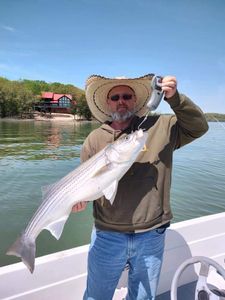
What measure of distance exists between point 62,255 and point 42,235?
4.25 meters

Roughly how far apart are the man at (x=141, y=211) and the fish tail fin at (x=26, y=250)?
0.44 metres

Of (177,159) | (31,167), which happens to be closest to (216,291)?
(31,167)

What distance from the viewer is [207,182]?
14.9m

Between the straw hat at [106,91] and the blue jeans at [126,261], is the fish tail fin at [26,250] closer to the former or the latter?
the blue jeans at [126,261]

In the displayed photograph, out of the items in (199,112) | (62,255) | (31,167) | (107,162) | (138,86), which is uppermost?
(138,86)

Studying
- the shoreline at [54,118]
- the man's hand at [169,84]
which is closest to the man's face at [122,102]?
the man's hand at [169,84]

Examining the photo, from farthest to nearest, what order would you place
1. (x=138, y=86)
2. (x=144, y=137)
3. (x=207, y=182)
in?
1. (x=207, y=182)
2. (x=138, y=86)
3. (x=144, y=137)

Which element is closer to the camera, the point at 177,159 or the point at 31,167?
the point at 31,167

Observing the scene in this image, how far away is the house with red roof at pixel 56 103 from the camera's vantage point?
95.2 meters

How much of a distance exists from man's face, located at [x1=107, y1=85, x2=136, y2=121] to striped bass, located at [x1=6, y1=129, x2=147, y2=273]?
60 cm

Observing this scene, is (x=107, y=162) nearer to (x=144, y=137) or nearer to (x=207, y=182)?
(x=144, y=137)

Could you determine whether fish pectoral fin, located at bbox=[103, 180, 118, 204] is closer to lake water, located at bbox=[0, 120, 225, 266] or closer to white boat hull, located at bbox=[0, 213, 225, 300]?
white boat hull, located at bbox=[0, 213, 225, 300]

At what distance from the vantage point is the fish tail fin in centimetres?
240

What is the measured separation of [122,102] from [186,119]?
2.33 ft
